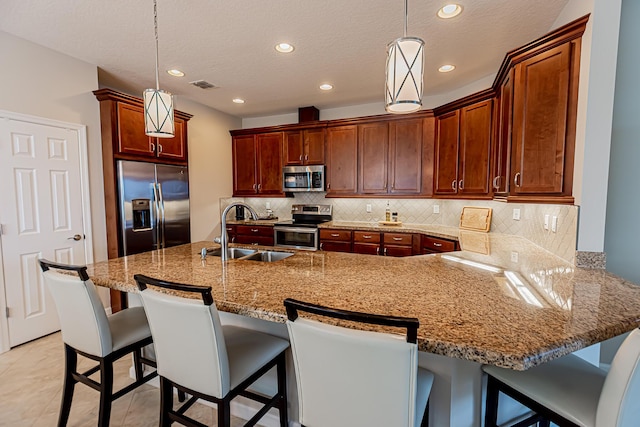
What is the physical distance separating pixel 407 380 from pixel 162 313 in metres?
0.97

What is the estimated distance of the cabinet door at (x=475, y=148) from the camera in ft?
10.2

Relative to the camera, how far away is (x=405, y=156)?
4027 millimetres

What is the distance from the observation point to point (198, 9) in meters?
2.13

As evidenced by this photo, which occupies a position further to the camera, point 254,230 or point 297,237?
point 254,230

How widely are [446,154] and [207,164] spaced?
140 inches

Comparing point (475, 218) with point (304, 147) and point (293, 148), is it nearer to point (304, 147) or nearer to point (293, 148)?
point (304, 147)

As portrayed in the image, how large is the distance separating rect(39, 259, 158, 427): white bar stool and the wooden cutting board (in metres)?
3.42

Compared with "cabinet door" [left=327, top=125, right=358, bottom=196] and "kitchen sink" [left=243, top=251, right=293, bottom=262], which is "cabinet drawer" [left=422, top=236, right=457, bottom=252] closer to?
"cabinet door" [left=327, top=125, right=358, bottom=196]

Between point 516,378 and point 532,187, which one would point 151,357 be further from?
point 532,187

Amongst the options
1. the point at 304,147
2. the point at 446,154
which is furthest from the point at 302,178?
the point at 446,154

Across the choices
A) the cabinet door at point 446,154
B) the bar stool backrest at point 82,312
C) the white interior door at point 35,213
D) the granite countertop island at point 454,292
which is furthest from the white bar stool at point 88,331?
the cabinet door at point 446,154

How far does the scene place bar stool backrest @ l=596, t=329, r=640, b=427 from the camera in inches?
32.9

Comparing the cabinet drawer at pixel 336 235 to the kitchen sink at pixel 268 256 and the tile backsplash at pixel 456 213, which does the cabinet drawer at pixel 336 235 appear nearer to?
the tile backsplash at pixel 456 213

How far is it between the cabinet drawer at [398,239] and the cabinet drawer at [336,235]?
0.53 m
